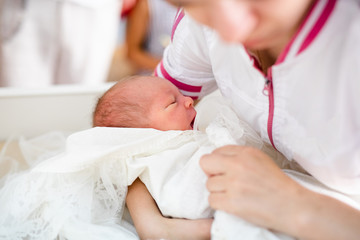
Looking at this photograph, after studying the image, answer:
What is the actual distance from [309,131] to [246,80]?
5.5 inches

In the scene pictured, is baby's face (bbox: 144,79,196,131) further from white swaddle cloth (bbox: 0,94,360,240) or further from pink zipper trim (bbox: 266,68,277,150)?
pink zipper trim (bbox: 266,68,277,150)

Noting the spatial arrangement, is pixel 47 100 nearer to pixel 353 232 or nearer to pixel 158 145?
pixel 158 145

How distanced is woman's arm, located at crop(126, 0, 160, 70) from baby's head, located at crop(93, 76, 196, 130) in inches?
49.4

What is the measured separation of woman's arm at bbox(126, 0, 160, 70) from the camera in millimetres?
2211

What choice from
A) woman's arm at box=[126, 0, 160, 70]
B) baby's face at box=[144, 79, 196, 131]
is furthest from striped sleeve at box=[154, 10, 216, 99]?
woman's arm at box=[126, 0, 160, 70]

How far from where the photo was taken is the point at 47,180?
0.85m

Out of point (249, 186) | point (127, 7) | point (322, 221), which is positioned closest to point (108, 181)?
point (249, 186)

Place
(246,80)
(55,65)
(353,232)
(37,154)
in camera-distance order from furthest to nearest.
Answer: (55,65) < (37,154) < (246,80) < (353,232)

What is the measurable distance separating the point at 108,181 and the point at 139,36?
1.52 meters

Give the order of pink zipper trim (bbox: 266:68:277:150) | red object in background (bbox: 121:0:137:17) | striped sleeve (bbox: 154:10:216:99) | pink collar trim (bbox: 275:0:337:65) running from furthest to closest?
red object in background (bbox: 121:0:137:17) < striped sleeve (bbox: 154:10:216:99) < pink zipper trim (bbox: 266:68:277:150) < pink collar trim (bbox: 275:0:337:65)

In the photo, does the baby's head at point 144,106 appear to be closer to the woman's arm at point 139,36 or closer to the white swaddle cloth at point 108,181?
the white swaddle cloth at point 108,181

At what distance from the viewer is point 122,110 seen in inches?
36.4

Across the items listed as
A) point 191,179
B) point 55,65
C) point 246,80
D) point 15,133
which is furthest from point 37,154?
point 55,65

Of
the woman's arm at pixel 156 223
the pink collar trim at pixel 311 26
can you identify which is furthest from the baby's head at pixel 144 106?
the pink collar trim at pixel 311 26
